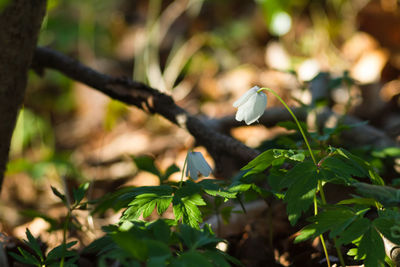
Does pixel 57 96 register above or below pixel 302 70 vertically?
below

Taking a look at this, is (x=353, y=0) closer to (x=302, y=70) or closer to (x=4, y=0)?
(x=302, y=70)

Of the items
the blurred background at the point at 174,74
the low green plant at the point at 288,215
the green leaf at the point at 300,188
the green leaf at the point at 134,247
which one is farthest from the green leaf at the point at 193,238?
the blurred background at the point at 174,74

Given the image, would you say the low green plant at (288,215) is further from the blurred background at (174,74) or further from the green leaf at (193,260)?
the blurred background at (174,74)

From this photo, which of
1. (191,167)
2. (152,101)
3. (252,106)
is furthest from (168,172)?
(252,106)

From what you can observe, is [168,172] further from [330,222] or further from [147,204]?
[330,222]

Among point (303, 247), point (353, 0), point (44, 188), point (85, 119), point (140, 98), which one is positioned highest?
point (353, 0)

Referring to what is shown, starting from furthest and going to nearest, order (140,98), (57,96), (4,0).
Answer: (57,96) → (140,98) → (4,0)

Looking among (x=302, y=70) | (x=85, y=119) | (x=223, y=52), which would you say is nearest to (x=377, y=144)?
(x=302, y=70)
